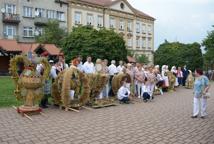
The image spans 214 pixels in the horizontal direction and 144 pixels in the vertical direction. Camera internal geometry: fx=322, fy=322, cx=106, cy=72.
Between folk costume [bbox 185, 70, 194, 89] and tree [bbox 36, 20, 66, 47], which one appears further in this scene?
tree [bbox 36, 20, 66, 47]

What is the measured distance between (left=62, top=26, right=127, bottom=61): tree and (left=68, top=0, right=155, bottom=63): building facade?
2189 centimetres

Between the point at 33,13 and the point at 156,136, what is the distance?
4789 centimetres

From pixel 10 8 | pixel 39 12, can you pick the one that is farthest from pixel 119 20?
pixel 10 8

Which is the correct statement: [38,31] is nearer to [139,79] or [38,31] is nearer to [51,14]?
[51,14]

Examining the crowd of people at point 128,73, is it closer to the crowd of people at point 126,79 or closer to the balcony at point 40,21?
the crowd of people at point 126,79

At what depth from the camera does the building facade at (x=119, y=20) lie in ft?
194

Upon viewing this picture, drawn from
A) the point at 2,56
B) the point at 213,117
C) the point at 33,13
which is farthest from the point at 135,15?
the point at 213,117

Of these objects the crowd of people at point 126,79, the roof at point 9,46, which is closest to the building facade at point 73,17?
the roof at point 9,46

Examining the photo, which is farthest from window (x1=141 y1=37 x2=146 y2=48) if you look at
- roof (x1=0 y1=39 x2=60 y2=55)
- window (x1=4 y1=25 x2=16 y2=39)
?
roof (x1=0 y1=39 x2=60 y2=55)

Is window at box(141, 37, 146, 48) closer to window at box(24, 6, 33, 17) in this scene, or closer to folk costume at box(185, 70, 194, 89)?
window at box(24, 6, 33, 17)

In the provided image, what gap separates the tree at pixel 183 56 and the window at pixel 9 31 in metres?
31.0

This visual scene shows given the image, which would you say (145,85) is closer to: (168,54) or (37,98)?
(37,98)

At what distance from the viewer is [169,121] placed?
444 inches

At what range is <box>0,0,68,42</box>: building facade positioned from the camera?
4997 centimetres
